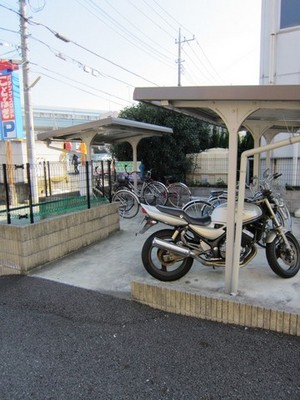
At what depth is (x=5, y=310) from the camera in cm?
324

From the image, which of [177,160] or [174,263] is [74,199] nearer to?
[174,263]

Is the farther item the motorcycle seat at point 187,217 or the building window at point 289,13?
the building window at point 289,13

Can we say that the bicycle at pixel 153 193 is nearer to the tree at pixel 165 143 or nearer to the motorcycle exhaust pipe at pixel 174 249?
the tree at pixel 165 143

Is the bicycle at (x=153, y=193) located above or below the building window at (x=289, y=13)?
below

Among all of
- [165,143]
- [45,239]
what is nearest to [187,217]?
[45,239]

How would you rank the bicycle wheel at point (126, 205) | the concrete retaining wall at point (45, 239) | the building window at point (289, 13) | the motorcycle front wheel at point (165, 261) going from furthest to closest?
the building window at point (289, 13), the bicycle wheel at point (126, 205), the concrete retaining wall at point (45, 239), the motorcycle front wheel at point (165, 261)

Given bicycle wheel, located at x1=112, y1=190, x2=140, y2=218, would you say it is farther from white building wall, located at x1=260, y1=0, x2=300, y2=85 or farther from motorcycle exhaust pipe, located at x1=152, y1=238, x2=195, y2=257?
white building wall, located at x1=260, y1=0, x2=300, y2=85

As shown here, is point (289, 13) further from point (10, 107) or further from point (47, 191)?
point (10, 107)

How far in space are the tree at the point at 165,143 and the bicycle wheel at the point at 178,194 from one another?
2180 mm

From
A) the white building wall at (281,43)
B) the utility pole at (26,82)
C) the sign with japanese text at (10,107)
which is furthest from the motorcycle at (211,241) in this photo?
the sign with japanese text at (10,107)

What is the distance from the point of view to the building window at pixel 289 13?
816 cm

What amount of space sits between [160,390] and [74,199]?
3.75 meters

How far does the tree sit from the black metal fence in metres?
3.51

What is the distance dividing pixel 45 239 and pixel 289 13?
838cm
